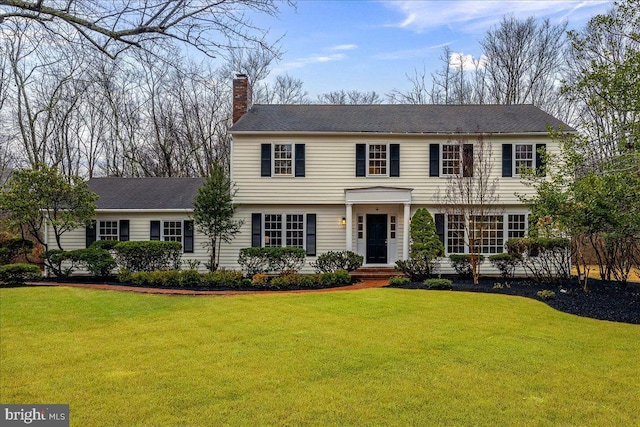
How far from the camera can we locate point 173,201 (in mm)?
17484

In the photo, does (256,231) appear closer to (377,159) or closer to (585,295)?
(377,159)

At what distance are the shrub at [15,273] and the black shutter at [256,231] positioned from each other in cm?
739

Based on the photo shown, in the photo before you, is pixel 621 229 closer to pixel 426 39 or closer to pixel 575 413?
pixel 575 413

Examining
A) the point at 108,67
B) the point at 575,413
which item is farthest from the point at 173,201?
the point at 575,413

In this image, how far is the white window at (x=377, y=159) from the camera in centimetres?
1673

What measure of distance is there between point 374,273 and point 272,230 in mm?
4334

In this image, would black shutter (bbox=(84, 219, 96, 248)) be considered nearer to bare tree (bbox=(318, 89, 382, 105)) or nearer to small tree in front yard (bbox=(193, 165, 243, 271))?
small tree in front yard (bbox=(193, 165, 243, 271))

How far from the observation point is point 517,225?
16766 millimetres

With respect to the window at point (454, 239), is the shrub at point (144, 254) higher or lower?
lower

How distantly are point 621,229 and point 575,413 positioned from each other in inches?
280

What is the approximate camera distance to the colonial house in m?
16.3

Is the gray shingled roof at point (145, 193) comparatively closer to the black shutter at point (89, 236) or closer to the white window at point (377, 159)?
the black shutter at point (89, 236)

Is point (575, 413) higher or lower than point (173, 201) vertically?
lower

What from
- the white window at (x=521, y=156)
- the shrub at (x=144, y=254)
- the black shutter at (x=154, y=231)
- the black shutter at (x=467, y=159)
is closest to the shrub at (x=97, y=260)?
the shrub at (x=144, y=254)
